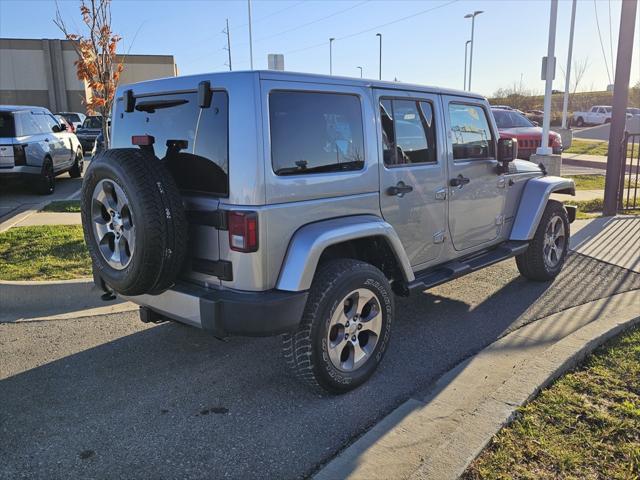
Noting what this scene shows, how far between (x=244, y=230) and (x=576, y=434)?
2.11 meters

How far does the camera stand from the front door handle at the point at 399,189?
3.77 m

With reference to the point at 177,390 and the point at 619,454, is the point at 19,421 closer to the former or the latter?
the point at 177,390

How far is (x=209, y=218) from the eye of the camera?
3.12 metres

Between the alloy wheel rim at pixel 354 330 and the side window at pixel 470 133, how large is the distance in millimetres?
1636

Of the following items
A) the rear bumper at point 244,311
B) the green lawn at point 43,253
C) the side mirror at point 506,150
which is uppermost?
the side mirror at point 506,150

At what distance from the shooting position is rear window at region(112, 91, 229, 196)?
3.08 meters

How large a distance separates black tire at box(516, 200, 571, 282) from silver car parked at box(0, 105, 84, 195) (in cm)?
927

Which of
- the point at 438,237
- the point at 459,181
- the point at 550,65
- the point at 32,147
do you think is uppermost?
the point at 550,65

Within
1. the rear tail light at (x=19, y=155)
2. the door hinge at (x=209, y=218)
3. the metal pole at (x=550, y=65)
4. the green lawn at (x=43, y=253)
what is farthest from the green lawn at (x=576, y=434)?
the rear tail light at (x=19, y=155)

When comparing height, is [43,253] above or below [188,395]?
above

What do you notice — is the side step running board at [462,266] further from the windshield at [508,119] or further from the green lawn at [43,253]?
the windshield at [508,119]

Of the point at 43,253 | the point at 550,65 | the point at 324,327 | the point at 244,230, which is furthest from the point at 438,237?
the point at 550,65

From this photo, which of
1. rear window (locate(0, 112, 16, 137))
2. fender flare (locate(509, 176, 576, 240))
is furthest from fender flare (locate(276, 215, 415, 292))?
rear window (locate(0, 112, 16, 137))

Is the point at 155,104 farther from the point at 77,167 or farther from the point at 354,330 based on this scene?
the point at 77,167
